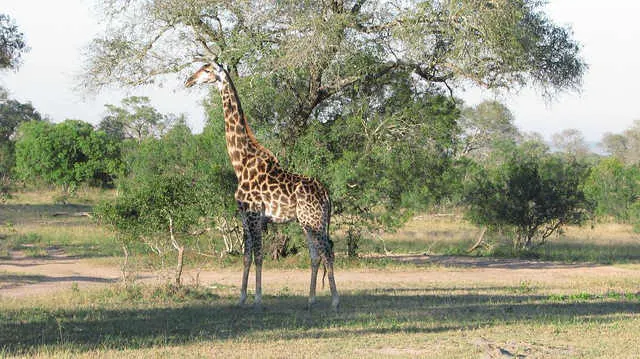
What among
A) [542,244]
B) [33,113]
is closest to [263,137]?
[542,244]

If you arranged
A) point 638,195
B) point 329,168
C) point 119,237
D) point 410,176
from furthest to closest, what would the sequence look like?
point 638,195 < point 410,176 < point 329,168 < point 119,237

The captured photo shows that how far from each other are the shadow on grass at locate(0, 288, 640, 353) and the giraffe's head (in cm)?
340

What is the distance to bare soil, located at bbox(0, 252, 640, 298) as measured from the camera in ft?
47.6

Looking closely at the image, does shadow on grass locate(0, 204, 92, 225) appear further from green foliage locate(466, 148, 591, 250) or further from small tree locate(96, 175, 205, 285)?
green foliage locate(466, 148, 591, 250)

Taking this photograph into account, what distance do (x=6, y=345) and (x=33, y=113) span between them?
5658cm

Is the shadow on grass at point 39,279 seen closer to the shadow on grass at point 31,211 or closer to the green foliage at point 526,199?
the shadow on grass at point 31,211

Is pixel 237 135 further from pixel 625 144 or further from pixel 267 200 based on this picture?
pixel 625 144

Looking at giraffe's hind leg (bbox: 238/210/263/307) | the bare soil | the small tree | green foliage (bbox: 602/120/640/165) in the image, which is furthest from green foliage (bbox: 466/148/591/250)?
green foliage (bbox: 602/120/640/165)

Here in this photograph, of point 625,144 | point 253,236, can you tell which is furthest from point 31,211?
point 625,144

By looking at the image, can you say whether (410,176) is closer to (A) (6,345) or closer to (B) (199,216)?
(B) (199,216)

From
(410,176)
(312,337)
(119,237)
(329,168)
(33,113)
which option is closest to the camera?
(312,337)

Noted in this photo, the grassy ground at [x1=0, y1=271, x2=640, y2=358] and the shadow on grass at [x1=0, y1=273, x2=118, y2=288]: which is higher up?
the shadow on grass at [x1=0, y1=273, x2=118, y2=288]

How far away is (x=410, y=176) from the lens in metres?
18.5

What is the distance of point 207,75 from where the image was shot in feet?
40.7
